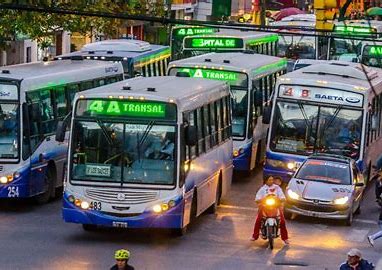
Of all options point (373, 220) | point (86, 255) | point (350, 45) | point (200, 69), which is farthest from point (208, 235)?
point (350, 45)

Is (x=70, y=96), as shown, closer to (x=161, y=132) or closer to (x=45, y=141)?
(x=45, y=141)

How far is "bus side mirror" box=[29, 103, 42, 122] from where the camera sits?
25.9 metres

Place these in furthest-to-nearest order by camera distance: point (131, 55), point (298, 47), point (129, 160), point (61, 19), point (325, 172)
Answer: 1. point (298, 47)
2. point (61, 19)
3. point (131, 55)
4. point (325, 172)
5. point (129, 160)

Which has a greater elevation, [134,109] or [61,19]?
[61,19]

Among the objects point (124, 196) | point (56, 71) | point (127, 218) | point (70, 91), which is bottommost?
point (127, 218)

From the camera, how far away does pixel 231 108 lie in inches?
1216

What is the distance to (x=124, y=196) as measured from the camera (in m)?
22.4

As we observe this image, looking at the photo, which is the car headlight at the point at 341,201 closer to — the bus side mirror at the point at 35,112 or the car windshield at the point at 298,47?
the bus side mirror at the point at 35,112

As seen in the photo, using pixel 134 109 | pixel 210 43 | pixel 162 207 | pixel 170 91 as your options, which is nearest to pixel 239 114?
pixel 170 91

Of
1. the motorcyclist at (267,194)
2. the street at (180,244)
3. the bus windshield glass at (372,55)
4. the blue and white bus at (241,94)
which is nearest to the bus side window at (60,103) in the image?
the street at (180,244)

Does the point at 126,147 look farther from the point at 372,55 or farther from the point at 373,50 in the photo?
the point at 372,55

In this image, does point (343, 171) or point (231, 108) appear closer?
point (343, 171)

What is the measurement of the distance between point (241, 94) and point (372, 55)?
1968 centimetres

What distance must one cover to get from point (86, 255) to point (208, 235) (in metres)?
3.54
